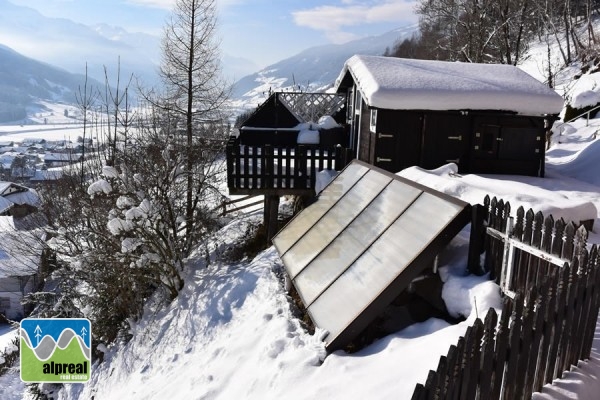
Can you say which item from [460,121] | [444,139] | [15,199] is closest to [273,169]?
[444,139]

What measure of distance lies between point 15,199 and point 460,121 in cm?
5620

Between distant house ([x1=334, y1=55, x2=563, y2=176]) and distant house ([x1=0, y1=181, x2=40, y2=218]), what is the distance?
44267 mm

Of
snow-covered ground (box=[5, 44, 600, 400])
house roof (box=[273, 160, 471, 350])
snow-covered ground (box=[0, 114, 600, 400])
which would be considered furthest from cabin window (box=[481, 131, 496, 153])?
house roof (box=[273, 160, 471, 350])

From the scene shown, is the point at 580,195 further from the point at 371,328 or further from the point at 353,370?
the point at 353,370

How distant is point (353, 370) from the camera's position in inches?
163

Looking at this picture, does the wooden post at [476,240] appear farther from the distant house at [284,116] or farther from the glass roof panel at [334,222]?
the distant house at [284,116]

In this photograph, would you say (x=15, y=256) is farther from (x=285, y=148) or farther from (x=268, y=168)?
(x=268, y=168)

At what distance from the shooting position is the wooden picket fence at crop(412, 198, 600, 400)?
2680mm

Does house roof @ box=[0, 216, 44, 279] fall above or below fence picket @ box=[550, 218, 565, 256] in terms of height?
below

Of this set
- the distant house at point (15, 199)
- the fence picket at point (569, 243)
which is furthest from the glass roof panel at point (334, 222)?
the distant house at point (15, 199)

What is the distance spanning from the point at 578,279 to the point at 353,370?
2.18 meters

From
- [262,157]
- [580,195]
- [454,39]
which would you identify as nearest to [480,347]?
[580,195]

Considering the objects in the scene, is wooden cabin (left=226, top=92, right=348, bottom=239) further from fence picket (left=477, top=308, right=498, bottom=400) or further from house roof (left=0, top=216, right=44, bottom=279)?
house roof (left=0, top=216, right=44, bottom=279)

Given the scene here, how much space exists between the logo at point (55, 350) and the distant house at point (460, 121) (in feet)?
27.3
